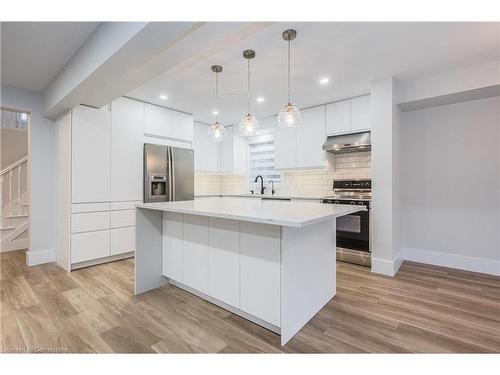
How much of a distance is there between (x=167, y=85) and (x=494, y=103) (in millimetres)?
4109

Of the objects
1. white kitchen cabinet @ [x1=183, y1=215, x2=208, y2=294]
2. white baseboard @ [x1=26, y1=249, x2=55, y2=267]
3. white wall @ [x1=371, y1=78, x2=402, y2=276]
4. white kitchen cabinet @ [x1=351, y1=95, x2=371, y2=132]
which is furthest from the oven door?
white baseboard @ [x1=26, y1=249, x2=55, y2=267]

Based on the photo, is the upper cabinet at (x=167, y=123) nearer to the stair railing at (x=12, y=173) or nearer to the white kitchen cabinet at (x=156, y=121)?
the white kitchen cabinet at (x=156, y=121)

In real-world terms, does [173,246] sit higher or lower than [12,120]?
lower

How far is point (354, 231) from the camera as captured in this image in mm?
3338

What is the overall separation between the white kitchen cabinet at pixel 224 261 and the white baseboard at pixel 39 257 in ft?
9.36

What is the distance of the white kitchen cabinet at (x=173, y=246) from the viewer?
2.40m

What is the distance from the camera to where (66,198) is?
123 inches

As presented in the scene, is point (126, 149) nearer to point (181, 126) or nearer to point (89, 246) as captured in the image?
point (181, 126)

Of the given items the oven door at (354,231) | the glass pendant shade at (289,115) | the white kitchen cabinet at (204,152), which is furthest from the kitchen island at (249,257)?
the white kitchen cabinet at (204,152)

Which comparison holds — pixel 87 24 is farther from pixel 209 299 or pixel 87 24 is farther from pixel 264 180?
pixel 264 180

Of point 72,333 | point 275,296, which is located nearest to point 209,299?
point 275,296

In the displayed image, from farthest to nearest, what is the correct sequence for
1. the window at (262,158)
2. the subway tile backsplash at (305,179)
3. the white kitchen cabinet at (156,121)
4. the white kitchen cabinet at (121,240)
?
the window at (262,158) < the subway tile backsplash at (305,179) < the white kitchen cabinet at (156,121) < the white kitchen cabinet at (121,240)

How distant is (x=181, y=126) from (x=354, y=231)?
3309 millimetres

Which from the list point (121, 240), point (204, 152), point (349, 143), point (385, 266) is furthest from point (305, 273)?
point (204, 152)
